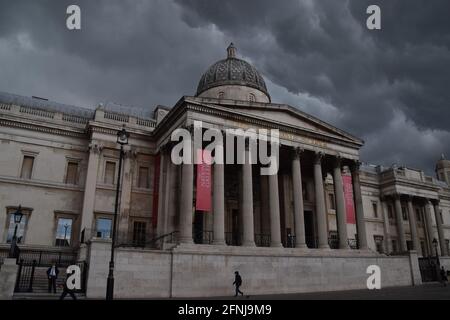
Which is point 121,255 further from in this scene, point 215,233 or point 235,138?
point 235,138

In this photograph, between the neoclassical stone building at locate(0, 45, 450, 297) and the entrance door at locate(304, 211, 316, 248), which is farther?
the entrance door at locate(304, 211, 316, 248)

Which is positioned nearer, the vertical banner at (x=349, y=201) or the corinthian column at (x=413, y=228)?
the vertical banner at (x=349, y=201)

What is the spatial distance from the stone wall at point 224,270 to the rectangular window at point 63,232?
29.4ft

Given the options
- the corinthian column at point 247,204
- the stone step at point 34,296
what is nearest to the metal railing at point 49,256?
the stone step at point 34,296

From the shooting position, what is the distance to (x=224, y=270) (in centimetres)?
2006

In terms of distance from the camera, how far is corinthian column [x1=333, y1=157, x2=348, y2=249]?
26266 millimetres

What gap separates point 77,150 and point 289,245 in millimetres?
17074

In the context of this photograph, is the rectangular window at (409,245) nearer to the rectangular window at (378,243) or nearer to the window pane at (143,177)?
the rectangular window at (378,243)

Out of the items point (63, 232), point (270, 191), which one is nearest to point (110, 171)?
point (63, 232)

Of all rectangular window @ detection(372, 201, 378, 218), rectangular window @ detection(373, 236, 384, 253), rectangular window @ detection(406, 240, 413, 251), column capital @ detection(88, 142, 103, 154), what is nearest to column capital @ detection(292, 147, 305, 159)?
column capital @ detection(88, 142, 103, 154)

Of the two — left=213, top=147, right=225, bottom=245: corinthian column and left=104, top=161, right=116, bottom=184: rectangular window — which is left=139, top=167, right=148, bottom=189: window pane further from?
left=213, top=147, right=225, bottom=245: corinthian column

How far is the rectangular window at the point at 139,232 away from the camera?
2570cm

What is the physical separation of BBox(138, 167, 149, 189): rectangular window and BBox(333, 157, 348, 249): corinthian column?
1402cm
